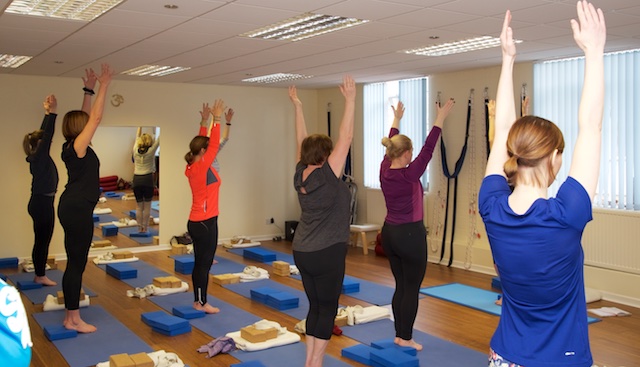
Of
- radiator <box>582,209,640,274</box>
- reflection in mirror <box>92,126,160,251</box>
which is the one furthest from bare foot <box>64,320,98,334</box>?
radiator <box>582,209,640,274</box>

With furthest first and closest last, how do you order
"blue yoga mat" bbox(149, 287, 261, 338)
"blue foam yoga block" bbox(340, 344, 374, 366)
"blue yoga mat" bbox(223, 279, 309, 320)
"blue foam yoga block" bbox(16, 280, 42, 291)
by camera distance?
"blue foam yoga block" bbox(16, 280, 42, 291), "blue yoga mat" bbox(223, 279, 309, 320), "blue yoga mat" bbox(149, 287, 261, 338), "blue foam yoga block" bbox(340, 344, 374, 366)

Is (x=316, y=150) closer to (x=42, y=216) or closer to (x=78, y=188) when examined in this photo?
(x=78, y=188)

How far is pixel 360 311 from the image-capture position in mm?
5246

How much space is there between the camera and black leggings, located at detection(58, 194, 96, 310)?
4.36 m

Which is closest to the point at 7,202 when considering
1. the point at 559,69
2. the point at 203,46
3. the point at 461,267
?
the point at 203,46

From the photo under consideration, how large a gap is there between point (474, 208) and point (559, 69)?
189 cm

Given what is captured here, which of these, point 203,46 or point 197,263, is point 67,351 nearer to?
point 197,263

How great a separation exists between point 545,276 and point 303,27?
11.8 ft

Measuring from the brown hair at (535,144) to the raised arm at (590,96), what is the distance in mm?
74

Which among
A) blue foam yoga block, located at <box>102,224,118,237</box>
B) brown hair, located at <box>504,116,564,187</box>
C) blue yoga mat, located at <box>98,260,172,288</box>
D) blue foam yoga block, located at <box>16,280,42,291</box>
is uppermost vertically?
brown hair, located at <box>504,116,564,187</box>

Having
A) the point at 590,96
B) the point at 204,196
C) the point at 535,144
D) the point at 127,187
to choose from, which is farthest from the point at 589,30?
the point at 127,187

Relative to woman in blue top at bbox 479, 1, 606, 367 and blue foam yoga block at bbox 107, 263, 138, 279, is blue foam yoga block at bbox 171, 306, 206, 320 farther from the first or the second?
woman in blue top at bbox 479, 1, 606, 367

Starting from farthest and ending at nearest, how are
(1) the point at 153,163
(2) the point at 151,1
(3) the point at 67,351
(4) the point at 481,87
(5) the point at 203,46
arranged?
(1) the point at 153,163 → (4) the point at 481,87 → (5) the point at 203,46 → (3) the point at 67,351 → (2) the point at 151,1

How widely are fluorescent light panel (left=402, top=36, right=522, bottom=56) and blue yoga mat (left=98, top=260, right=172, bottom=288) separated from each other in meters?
3.62
